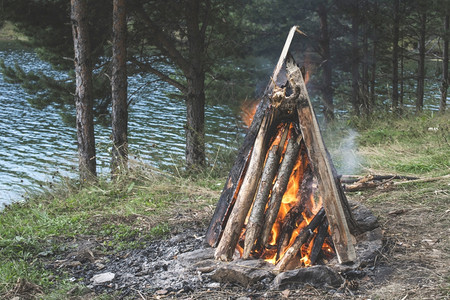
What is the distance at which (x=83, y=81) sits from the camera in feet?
28.2

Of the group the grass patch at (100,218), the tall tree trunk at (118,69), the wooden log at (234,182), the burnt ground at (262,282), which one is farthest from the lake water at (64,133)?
the wooden log at (234,182)

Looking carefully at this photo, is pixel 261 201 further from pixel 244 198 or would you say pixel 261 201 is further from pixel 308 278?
pixel 308 278

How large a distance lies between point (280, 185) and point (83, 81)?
225 inches

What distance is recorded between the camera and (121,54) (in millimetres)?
8773

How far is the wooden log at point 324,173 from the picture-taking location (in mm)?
3701

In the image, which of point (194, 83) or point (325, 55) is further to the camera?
point (325, 55)

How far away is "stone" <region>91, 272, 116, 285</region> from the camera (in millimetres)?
3920

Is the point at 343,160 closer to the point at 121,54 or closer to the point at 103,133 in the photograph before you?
the point at 121,54

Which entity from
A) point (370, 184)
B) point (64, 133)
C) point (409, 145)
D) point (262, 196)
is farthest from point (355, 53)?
point (262, 196)

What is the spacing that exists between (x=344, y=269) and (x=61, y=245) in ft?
9.23

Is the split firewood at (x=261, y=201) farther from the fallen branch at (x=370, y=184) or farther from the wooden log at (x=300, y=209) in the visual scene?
the fallen branch at (x=370, y=184)

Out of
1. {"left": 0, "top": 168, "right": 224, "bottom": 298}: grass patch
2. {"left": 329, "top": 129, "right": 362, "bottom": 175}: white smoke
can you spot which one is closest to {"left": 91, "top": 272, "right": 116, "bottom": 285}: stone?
{"left": 0, "top": 168, "right": 224, "bottom": 298}: grass patch

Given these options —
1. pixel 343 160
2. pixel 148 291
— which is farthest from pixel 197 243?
pixel 343 160

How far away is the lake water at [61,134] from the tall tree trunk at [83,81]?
12.4ft
